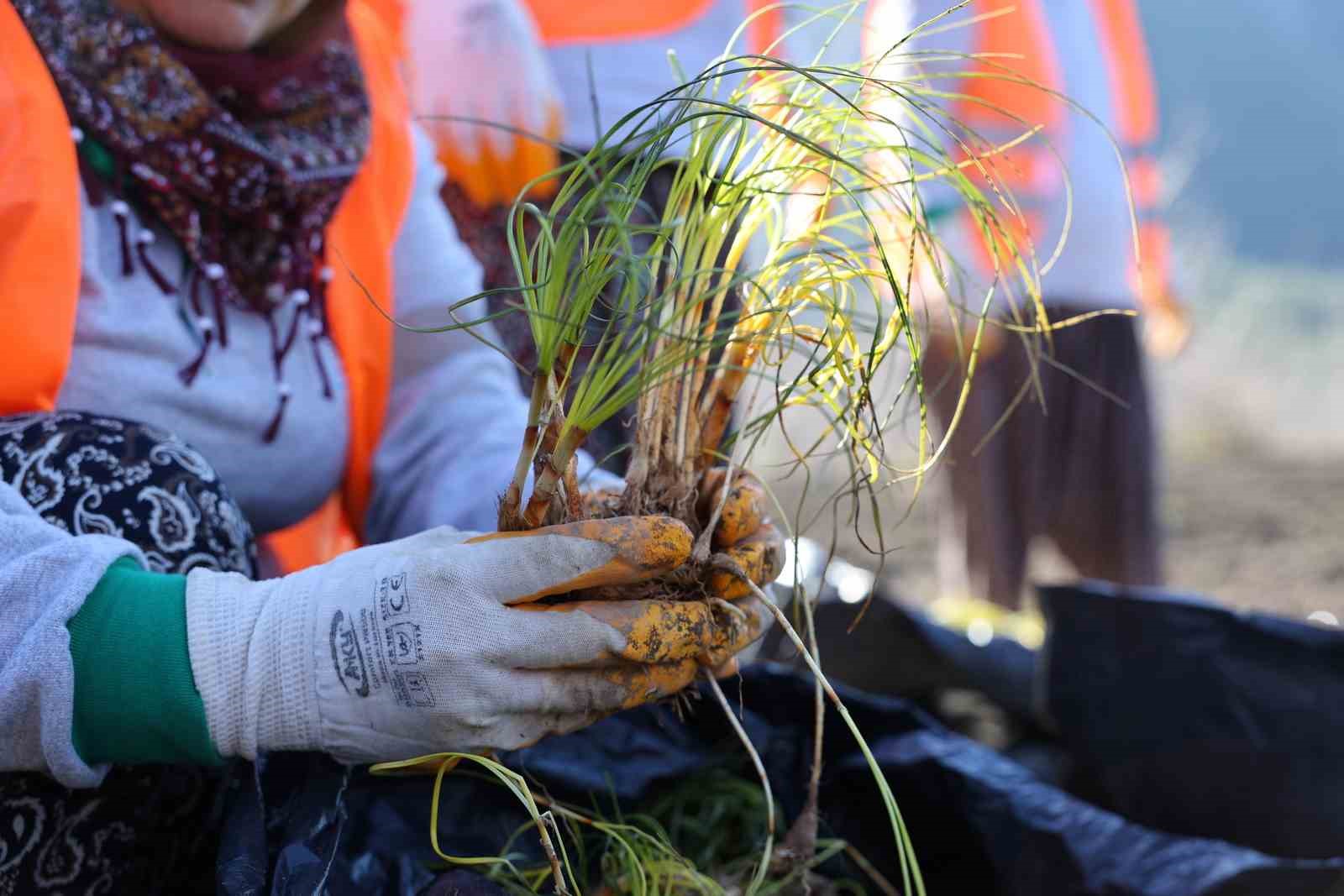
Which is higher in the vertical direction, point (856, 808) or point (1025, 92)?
point (1025, 92)

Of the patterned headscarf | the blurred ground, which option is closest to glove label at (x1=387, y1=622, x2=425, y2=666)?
the patterned headscarf

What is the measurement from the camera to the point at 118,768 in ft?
2.64

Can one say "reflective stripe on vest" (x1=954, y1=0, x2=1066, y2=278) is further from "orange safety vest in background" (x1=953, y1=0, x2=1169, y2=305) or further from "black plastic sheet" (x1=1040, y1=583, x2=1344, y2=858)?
"black plastic sheet" (x1=1040, y1=583, x2=1344, y2=858)

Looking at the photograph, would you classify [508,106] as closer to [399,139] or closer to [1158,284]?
[399,139]

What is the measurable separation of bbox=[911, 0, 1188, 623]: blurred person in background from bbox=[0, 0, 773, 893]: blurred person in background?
142 centimetres

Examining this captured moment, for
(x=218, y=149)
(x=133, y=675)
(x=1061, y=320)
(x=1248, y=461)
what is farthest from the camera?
(x=1248, y=461)

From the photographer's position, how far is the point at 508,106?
5.03ft

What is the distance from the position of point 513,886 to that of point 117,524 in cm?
40

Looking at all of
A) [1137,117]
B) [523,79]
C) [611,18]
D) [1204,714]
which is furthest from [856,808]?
[1137,117]

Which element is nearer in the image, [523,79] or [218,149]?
[218,149]

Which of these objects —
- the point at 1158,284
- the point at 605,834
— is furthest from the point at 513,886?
the point at 1158,284

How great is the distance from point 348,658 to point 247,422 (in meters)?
0.39

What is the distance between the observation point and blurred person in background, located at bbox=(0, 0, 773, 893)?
2.39 feet

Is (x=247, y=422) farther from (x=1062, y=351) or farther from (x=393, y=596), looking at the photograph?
(x=1062, y=351)
